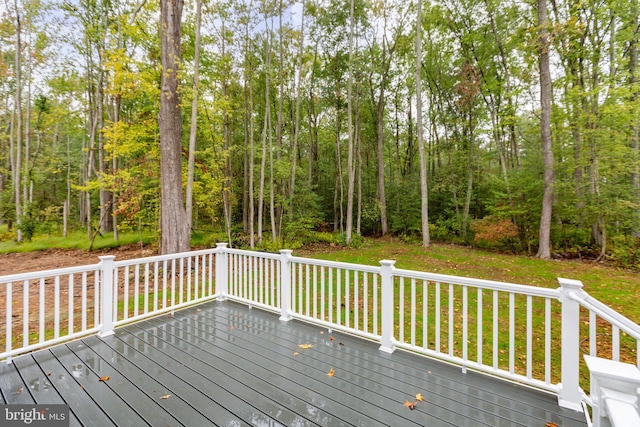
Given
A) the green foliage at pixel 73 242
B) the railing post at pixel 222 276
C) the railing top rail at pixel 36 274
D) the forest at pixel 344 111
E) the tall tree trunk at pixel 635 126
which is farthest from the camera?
the green foliage at pixel 73 242

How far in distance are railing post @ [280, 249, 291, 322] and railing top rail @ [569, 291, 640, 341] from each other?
267 centimetres

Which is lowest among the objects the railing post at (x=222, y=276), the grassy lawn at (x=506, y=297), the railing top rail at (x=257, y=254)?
the grassy lawn at (x=506, y=297)

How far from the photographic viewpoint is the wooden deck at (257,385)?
5.98 feet

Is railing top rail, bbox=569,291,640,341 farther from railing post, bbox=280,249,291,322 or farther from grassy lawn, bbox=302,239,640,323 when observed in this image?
grassy lawn, bbox=302,239,640,323

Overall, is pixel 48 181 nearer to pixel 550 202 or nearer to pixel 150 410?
pixel 150 410

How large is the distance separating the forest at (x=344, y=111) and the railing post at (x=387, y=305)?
6.06 meters

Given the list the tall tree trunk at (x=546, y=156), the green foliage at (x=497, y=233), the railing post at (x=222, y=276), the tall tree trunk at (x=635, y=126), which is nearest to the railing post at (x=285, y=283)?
the railing post at (x=222, y=276)

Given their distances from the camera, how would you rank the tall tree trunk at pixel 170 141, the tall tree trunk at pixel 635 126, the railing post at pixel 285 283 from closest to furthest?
the railing post at pixel 285 283 < the tall tree trunk at pixel 170 141 < the tall tree trunk at pixel 635 126

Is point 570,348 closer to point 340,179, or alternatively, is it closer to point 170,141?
point 170,141

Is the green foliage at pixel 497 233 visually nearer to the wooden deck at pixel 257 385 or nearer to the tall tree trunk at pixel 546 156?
the tall tree trunk at pixel 546 156

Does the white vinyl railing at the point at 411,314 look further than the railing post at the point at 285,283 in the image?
No

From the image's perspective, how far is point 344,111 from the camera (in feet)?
43.2

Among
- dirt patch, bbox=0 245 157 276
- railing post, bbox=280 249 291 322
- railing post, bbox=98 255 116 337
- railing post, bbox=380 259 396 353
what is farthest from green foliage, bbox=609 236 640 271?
dirt patch, bbox=0 245 157 276

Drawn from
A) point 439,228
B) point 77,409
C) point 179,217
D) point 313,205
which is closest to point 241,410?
point 77,409
